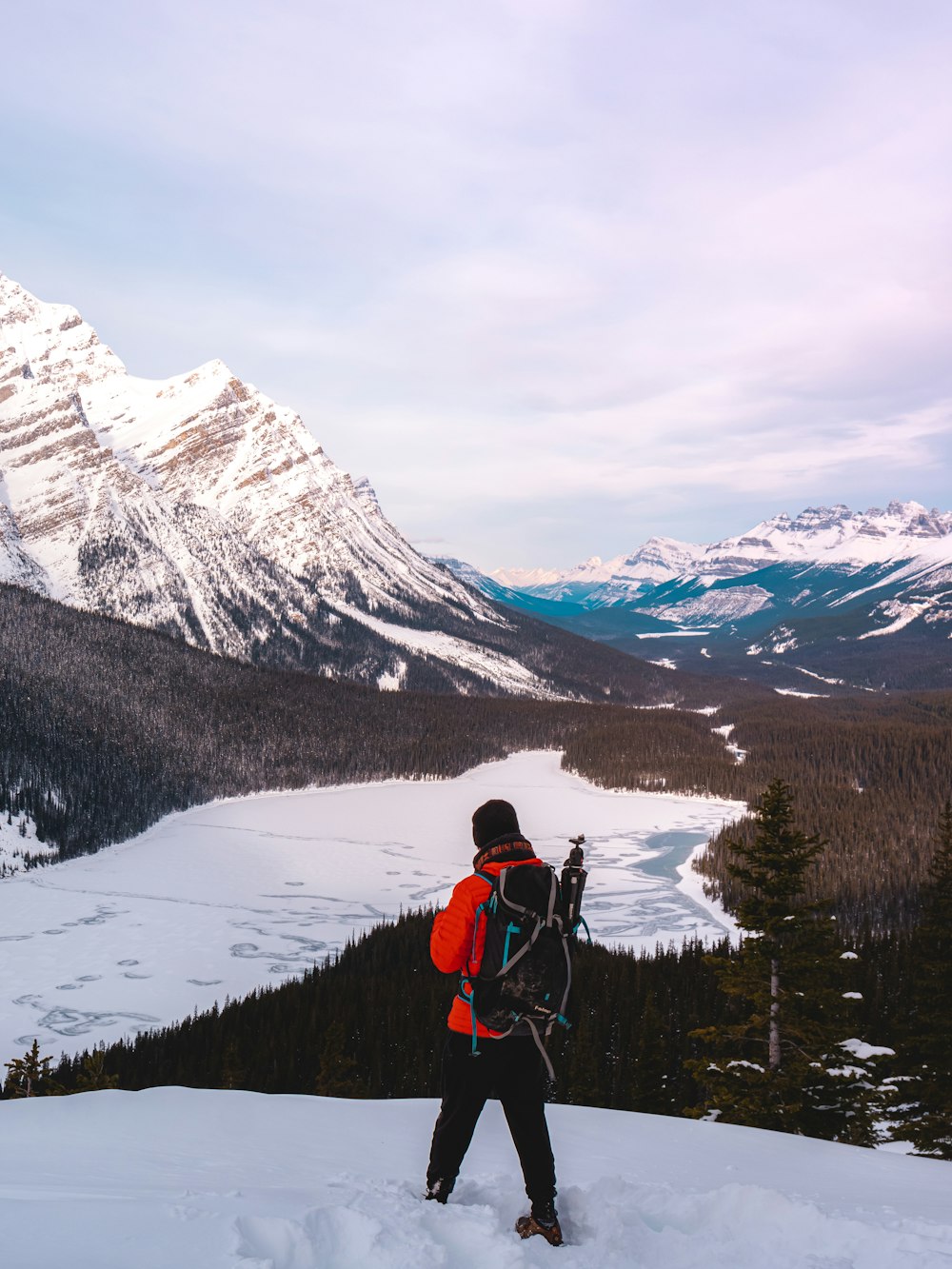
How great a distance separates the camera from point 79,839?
108 metres

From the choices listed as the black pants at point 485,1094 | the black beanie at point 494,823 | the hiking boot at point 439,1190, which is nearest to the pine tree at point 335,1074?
the hiking boot at point 439,1190

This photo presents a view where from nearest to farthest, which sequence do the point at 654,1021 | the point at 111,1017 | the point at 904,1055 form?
the point at 904,1055 → the point at 654,1021 → the point at 111,1017

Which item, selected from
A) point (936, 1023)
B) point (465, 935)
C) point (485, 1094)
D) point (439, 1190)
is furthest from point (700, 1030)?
point (465, 935)

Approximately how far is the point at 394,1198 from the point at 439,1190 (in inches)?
19.0

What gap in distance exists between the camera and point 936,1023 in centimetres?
2312

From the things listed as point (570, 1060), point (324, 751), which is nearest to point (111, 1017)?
point (570, 1060)

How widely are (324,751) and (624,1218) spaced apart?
568 ft

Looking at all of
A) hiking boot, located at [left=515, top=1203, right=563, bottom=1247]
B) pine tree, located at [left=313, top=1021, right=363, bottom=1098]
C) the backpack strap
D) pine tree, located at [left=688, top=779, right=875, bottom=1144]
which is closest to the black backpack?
the backpack strap

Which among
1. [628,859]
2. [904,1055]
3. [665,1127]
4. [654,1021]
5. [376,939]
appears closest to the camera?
[665,1127]

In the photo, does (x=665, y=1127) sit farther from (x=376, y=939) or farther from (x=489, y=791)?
(x=489, y=791)

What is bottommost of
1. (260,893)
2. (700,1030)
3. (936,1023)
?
(260,893)

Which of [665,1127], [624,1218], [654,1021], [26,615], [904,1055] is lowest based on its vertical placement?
[654,1021]

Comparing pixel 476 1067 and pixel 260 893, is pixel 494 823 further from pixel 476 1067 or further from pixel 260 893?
pixel 260 893

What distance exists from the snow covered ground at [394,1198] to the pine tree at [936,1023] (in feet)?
34.7
